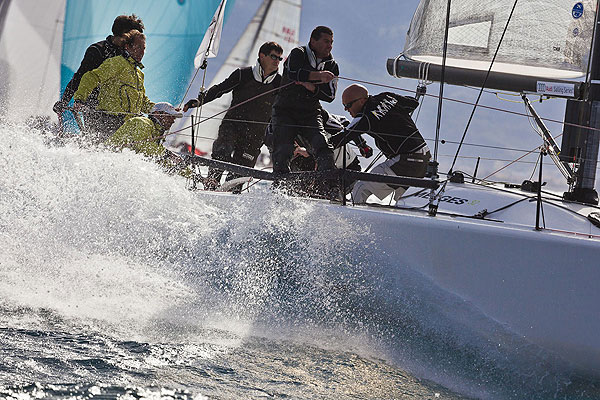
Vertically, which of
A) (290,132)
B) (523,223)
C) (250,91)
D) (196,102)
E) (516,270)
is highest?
(250,91)

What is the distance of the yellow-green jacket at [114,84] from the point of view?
391 cm

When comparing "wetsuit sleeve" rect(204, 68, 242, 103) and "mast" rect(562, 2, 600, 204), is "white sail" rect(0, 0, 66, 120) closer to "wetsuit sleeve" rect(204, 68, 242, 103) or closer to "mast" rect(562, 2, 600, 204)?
"wetsuit sleeve" rect(204, 68, 242, 103)

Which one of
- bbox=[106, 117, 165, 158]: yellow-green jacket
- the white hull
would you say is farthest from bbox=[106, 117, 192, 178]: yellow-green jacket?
the white hull

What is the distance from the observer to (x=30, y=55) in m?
6.18

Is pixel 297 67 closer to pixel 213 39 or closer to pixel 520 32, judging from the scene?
pixel 213 39

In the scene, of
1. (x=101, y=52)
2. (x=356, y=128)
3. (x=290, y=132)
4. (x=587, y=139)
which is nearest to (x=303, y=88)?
(x=290, y=132)

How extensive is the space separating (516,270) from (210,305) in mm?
1252

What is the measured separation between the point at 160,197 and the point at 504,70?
2.70m

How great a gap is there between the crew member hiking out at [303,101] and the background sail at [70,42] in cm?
297

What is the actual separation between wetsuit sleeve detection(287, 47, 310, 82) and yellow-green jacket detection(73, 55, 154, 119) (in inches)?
40.1

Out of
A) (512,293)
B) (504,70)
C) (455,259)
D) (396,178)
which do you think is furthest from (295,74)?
(504,70)

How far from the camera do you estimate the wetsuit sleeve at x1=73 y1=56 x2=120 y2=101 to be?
12.8 feet

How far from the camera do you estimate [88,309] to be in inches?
105

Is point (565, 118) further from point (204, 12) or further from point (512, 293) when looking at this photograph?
point (204, 12)
